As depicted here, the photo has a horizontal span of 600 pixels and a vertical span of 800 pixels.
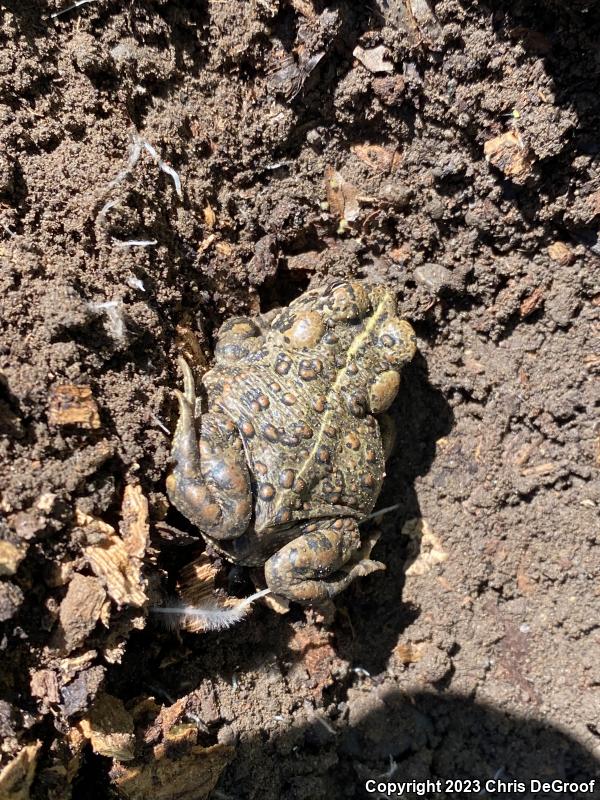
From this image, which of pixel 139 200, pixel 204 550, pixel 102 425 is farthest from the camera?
pixel 204 550

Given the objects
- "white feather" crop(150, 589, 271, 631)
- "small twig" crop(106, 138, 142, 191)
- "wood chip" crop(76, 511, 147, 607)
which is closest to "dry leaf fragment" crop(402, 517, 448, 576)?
A: "white feather" crop(150, 589, 271, 631)

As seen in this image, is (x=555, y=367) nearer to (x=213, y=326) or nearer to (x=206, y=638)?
(x=213, y=326)

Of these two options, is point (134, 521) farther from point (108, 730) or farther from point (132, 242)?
point (132, 242)

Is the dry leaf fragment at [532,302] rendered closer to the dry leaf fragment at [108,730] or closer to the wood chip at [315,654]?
the wood chip at [315,654]

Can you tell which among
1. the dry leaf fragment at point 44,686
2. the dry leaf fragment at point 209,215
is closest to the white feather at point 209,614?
the dry leaf fragment at point 44,686

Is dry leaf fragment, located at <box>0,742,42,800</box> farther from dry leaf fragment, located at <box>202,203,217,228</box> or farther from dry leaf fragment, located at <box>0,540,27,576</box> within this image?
dry leaf fragment, located at <box>202,203,217,228</box>

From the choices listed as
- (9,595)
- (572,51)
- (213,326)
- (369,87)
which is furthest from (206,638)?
(572,51)
